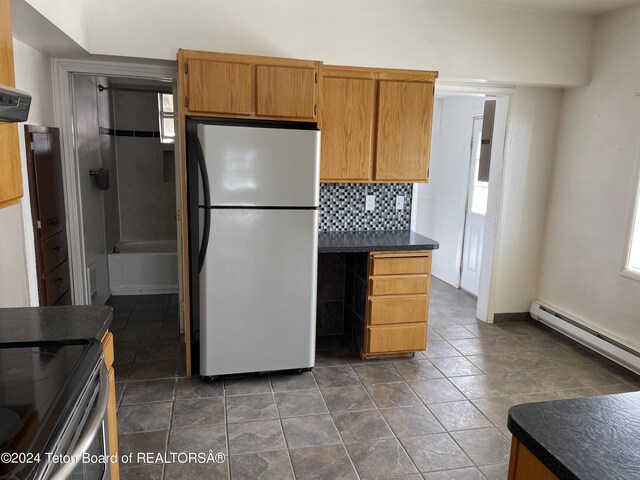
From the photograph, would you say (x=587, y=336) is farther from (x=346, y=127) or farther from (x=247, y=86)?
(x=247, y=86)

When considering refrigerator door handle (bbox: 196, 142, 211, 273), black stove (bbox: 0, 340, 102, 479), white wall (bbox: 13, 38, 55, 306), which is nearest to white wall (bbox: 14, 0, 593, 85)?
white wall (bbox: 13, 38, 55, 306)

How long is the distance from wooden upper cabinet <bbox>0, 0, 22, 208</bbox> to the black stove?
0.48 metres

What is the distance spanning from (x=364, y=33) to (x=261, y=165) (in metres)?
1.32

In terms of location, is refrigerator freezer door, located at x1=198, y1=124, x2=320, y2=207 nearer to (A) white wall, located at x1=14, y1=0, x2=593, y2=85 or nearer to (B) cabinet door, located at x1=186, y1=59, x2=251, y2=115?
(B) cabinet door, located at x1=186, y1=59, x2=251, y2=115

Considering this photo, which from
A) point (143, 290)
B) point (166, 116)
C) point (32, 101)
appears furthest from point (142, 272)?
point (32, 101)

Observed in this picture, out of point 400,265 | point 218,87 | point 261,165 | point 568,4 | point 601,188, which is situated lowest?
point 400,265

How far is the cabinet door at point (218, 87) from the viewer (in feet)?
8.77

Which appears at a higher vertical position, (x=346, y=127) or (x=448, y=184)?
(x=346, y=127)

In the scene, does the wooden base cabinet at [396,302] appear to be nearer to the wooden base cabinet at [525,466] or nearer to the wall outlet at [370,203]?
the wall outlet at [370,203]

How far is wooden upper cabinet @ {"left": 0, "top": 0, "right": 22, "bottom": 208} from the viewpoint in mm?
1401

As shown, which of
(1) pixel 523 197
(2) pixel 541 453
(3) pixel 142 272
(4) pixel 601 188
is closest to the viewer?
(2) pixel 541 453

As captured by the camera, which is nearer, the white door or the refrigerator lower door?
the refrigerator lower door

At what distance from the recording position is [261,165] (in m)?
2.70

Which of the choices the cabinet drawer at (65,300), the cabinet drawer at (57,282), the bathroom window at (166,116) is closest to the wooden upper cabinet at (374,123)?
the cabinet drawer at (57,282)
